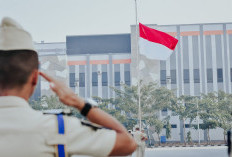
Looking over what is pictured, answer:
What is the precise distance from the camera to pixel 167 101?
1705 inches

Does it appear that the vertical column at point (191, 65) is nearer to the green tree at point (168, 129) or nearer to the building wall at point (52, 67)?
the green tree at point (168, 129)

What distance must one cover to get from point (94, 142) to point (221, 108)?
4436 cm

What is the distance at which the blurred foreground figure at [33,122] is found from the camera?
1.60 m

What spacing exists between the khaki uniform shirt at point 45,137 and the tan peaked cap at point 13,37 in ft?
0.89

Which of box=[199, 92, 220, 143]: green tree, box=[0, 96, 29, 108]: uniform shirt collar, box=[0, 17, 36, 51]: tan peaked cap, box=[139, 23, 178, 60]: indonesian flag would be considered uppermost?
box=[139, 23, 178, 60]: indonesian flag

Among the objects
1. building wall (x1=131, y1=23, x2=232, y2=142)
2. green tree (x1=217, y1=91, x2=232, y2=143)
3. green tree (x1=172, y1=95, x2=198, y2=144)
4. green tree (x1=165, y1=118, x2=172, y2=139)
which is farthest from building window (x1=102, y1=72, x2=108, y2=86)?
green tree (x1=217, y1=91, x2=232, y2=143)

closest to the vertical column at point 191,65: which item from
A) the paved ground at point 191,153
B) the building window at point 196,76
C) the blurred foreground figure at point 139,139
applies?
the building window at point 196,76

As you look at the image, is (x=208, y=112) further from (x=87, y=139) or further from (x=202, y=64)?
(x=87, y=139)

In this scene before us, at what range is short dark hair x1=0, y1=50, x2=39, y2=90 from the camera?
5.62 feet

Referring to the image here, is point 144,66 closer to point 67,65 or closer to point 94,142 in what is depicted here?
point 67,65

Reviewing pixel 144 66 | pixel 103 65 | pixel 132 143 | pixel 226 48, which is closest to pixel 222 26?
pixel 226 48

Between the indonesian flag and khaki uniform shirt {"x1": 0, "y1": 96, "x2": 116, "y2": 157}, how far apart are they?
15330mm

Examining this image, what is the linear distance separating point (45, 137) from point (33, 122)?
73mm

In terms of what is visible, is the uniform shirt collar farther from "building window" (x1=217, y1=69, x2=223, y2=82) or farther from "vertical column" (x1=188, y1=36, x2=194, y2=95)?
"building window" (x1=217, y1=69, x2=223, y2=82)
